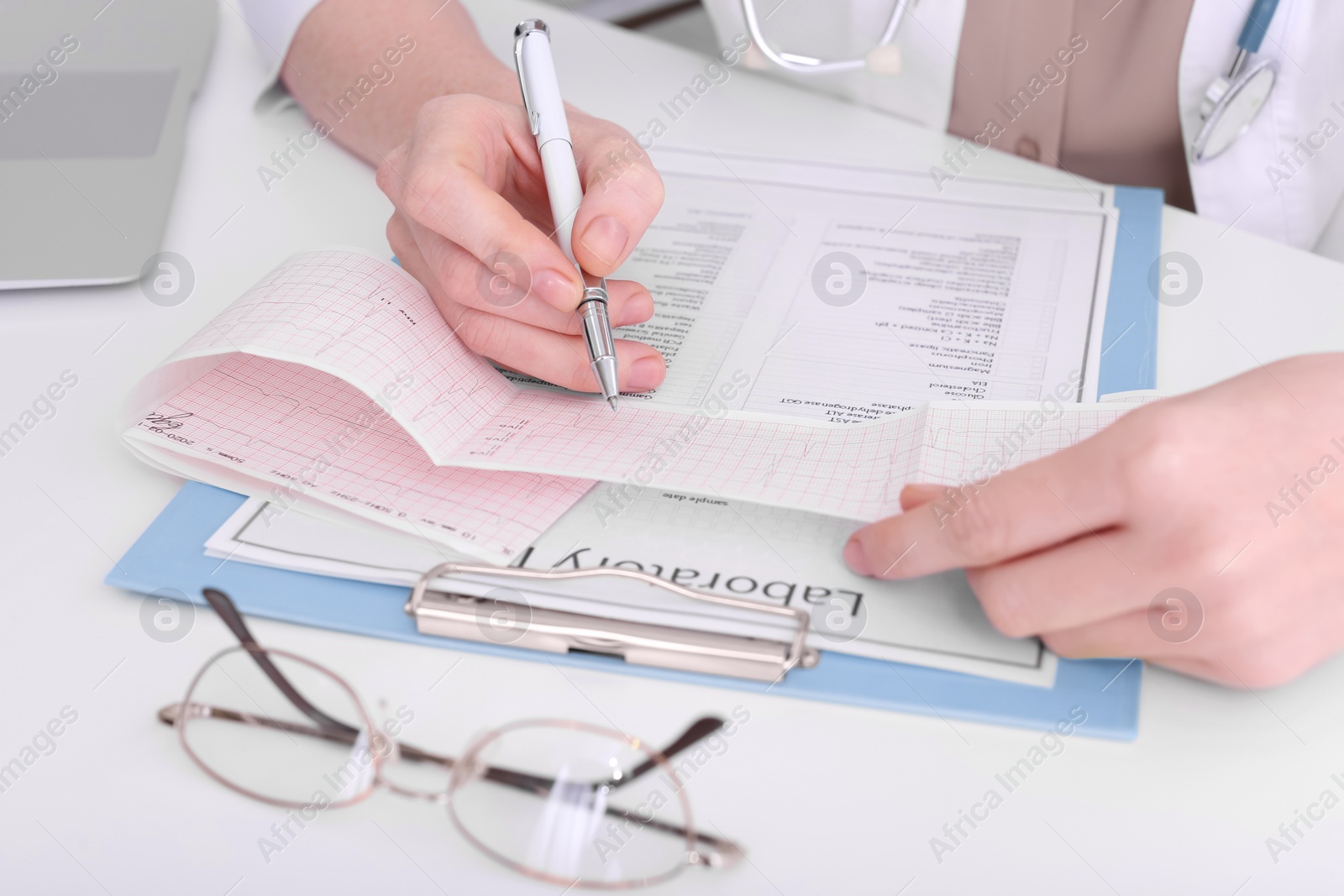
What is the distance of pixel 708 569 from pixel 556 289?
0.72 ft

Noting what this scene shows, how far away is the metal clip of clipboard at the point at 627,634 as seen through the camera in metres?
0.53

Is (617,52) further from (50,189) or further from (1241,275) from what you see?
(1241,275)

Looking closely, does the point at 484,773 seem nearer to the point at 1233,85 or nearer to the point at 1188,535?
the point at 1188,535

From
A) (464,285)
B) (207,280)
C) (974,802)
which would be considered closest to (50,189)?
(207,280)

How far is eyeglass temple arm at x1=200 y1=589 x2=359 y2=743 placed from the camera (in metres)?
0.50

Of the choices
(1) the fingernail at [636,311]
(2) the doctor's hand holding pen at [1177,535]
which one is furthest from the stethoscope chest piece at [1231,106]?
(1) the fingernail at [636,311]

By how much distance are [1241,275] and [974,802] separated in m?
0.57

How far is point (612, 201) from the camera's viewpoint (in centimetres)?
69

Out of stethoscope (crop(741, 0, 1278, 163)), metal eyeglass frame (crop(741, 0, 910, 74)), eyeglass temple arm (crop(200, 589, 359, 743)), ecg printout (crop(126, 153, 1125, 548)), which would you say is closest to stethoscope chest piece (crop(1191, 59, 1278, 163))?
stethoscope (crop(741, 0, 1278, 163))


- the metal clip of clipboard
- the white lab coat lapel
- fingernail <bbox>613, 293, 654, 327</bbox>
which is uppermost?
fingernail <bbox>613, 293, 654, 327</bbox>

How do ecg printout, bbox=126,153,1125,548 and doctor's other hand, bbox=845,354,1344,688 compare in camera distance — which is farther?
ecg printout, bbox=126,153,1125,548

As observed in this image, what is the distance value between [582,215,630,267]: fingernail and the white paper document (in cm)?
16

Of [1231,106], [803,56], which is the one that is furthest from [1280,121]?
[803,56]

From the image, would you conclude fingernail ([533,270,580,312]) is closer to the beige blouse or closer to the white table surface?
the white table surface
